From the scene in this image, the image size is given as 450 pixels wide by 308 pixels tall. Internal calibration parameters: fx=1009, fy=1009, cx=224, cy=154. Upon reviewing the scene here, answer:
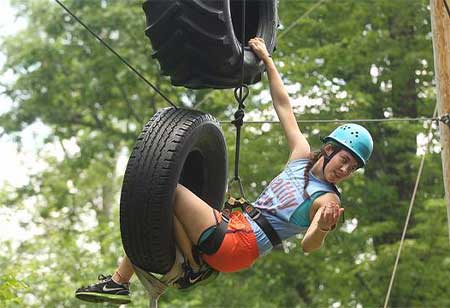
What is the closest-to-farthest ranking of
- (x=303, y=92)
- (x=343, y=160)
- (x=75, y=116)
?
(x=343, y=160), (x=303, y=92), (x=75, y=116)

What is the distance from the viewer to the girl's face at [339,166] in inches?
164

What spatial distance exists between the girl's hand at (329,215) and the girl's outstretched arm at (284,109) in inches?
22.0

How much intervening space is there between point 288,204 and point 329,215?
385 mm

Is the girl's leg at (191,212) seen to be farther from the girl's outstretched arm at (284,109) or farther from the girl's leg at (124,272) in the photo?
the girl's outstretched arm at (284,109)

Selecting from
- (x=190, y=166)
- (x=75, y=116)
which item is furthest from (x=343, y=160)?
(x=75, y=116)

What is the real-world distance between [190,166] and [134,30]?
10.1m

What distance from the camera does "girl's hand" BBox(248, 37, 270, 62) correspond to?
15.2 ft

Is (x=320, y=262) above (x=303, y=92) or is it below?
below

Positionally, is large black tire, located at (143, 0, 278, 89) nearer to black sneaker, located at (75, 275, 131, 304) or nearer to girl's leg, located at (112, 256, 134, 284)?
girl's leg, located at (112, 256, 134, 284)

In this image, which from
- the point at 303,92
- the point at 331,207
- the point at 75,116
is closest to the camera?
the point at 331,207

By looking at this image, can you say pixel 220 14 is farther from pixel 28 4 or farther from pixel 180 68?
pixel 28 4

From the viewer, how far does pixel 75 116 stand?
1577cm

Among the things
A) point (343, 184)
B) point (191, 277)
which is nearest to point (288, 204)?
point (191, 277)

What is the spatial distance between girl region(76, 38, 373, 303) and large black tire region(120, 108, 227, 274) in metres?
0.10
